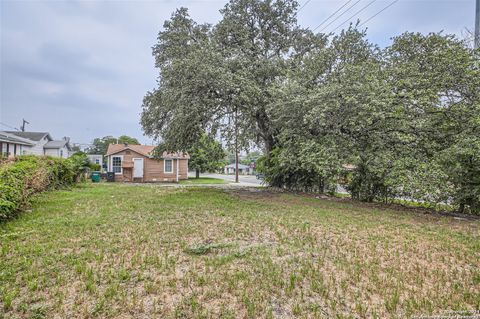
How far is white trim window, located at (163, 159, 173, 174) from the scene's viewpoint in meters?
21.7

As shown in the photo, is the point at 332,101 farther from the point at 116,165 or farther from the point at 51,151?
the point at 51,151

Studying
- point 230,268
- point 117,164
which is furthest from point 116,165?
point 230,268

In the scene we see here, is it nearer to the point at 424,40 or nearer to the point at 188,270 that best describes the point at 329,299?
the point at 188,270

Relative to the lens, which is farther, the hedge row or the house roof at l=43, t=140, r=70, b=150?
the house roof at l=43, t=140, r=70, b=150

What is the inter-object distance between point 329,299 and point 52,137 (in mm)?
35379

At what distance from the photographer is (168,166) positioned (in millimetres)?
21906

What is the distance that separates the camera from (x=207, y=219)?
20.9 ft

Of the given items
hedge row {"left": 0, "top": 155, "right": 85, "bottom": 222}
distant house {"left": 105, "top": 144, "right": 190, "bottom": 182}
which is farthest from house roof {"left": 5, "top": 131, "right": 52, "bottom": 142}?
hedge row {"left": 0, "top": 155, "right": 85, "bottom": 222}

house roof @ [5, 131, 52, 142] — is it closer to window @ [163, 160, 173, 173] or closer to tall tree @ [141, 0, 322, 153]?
window @ [163, 160, 173, 173]

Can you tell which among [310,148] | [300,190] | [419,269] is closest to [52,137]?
[300,190]

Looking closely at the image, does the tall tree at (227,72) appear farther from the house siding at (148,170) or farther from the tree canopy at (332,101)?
the house siding at (148,170)

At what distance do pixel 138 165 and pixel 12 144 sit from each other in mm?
10504

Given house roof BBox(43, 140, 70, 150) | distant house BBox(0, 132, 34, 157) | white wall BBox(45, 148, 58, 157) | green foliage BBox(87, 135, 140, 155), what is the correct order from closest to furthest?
distant house BBox(0, 132, 34, 157), house roof BBox(43, 140, 70, 150), white wall BBox(45, 148, 58, 157), green foliage BBox(87, 135, 140, 155)

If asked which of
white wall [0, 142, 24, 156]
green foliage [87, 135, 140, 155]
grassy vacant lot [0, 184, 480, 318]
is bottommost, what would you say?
grassy vacant lot [0, 184, 480, 318]
